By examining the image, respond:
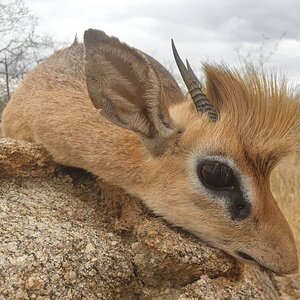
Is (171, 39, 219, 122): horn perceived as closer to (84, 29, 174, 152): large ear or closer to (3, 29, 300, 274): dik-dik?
(3, 29, 300, 274): dik-dik

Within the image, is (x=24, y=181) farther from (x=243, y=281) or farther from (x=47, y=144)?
(x=243, y=281)

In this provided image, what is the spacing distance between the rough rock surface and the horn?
616 millimetres

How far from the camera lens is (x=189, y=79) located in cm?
308

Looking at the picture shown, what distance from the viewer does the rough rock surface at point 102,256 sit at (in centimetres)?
264

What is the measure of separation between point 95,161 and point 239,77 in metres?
0.94

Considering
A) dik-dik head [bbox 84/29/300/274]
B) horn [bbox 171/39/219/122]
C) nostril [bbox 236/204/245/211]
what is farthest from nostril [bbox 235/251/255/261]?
horn [bbox 171/39/219/122]

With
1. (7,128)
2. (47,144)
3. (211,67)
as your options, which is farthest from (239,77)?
(7,128)

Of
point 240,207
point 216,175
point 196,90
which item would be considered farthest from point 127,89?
point 240,207

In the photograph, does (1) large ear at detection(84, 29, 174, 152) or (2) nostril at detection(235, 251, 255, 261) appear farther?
(1) large ear at detection(84, 29, 174, 152)

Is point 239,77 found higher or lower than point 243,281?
higher

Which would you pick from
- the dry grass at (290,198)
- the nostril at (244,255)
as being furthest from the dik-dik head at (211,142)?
the dry grass at (290,198)

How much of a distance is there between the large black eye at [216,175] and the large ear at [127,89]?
0.32 meters

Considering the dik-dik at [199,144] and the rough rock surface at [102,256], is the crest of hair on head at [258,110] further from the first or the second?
the rough rock surface at [102,256]

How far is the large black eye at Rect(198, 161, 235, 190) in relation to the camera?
112 inches
